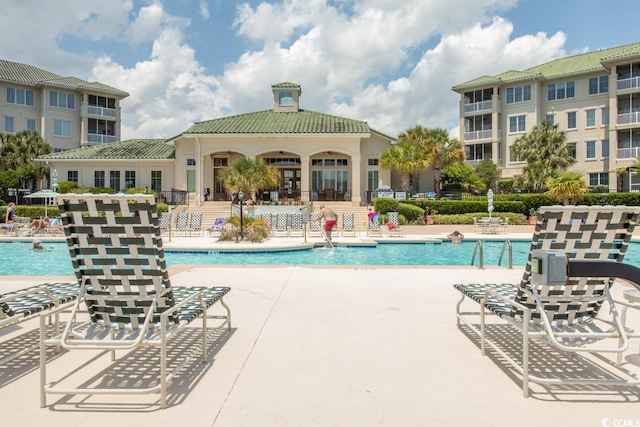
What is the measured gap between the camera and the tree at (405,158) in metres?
30.5

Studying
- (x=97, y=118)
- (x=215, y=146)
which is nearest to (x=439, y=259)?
(x=215, y=146)

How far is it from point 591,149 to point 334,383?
41536 mm

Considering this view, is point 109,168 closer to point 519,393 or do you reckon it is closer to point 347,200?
point 347,200

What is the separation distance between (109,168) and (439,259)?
1085 inches

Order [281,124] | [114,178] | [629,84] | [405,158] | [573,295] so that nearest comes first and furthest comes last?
1. [573,295]
2. [405,158]
3. [281,124]
4. [114,178]
5. [629,84]

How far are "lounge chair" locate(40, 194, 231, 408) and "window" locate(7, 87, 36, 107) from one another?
4916 centimetres

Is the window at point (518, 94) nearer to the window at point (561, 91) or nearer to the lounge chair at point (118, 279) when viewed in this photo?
the window at point (561, 91)

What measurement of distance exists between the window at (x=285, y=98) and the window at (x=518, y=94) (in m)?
20.4

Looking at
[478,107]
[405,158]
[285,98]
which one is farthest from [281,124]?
[478,107]

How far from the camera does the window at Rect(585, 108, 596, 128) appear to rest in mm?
37938

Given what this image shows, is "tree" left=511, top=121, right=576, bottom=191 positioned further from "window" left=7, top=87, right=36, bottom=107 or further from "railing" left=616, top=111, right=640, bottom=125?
"window" left=7, top=87, right=36, bottom=107

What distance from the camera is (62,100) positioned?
45.2m

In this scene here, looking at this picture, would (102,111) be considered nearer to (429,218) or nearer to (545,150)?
(429,218)

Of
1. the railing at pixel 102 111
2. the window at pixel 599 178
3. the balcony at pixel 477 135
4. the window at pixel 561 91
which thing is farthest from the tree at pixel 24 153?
the window at pixel 599 178
